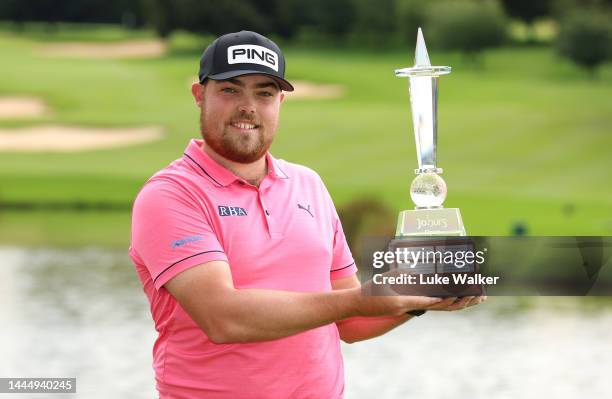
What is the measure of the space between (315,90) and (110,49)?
1943cm

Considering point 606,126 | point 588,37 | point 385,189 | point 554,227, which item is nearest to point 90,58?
point 588,37

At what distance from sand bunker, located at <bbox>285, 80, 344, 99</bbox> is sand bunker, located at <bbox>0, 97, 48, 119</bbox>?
31.2ft

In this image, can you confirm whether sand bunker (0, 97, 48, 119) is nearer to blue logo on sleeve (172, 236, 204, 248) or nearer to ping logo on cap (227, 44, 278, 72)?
ping logo on cap (227, 44, 278, 72)

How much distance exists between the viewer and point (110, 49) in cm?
7088

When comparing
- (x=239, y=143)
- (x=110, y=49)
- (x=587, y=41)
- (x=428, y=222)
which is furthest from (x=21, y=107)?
(x=428, y=222)

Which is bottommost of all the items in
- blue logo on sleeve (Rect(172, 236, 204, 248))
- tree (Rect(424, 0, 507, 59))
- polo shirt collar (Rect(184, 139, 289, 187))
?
blue logo on sleeve (Rect(172, 236, 204, 248))

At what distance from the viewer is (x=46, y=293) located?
20.2 metres

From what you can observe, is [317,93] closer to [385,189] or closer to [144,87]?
[144,87]

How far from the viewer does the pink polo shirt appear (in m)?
3.64

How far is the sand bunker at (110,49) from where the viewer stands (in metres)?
67.8

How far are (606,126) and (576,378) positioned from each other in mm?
31422

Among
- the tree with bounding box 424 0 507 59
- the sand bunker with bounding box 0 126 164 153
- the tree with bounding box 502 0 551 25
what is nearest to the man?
the sand bunker with bounding box 0 126 164 153

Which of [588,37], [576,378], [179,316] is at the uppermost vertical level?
[588,37]

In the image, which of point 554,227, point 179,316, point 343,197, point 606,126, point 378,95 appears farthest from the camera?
point 378,95
